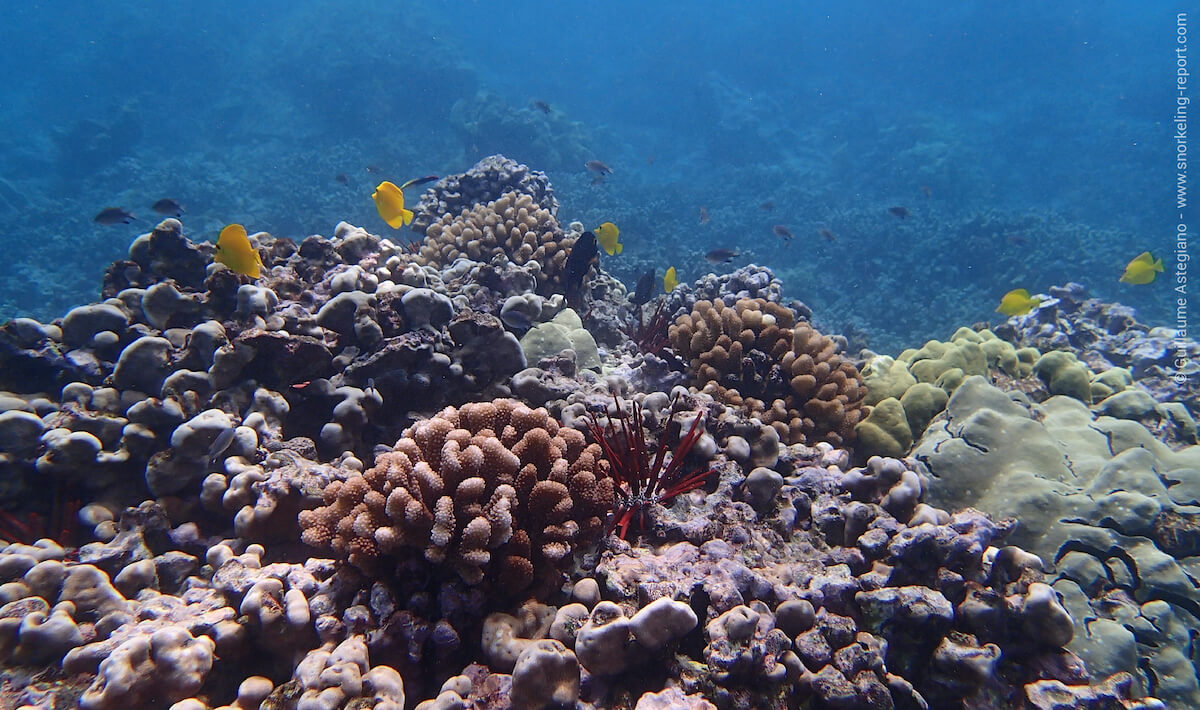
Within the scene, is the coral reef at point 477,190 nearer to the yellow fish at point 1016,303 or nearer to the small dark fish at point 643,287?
the small dark fish at point 643,287

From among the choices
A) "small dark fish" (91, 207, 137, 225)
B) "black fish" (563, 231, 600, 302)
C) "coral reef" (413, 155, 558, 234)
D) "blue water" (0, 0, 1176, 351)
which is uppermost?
"blue water" (0, 0, 1176, 351)

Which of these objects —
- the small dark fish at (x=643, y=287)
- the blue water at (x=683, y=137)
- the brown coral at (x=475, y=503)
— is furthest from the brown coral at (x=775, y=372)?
the blue water at (x=683, y=137)

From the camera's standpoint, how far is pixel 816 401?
459 cm

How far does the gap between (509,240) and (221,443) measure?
4.83 m

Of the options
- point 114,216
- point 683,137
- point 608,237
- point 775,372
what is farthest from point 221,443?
point 683,137

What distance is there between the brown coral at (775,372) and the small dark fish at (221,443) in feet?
11.5

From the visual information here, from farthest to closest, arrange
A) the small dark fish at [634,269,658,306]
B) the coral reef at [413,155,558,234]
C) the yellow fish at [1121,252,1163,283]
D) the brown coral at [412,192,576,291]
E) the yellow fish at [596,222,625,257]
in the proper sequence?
1. the coral reef at [413,155,558,234]
2. the yellow fish at [1121,252,1163,283]
3. the small dark fish at [634,269,658,306]
4. the yellow fish at [596,222,625,257]
5. the brown coral at [412,192,576,291]

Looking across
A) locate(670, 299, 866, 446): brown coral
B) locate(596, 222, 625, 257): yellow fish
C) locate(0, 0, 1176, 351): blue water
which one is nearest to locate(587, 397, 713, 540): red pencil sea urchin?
locate(670, 299, 866, 446): brown coral

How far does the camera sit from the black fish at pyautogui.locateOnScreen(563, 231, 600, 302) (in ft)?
22.1

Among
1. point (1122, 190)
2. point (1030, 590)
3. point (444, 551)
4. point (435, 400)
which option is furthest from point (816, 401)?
point (1122, 190)

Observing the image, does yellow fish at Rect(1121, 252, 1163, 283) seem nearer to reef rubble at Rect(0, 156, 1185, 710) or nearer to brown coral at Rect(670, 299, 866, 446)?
reef rubble at Rect(0, 156, 1185, 710)

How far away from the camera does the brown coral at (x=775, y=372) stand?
4.56 metres

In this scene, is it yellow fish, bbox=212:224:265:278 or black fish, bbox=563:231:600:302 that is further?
black fish, bbox=563:231:600:302

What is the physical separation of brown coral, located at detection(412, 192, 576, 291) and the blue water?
975 cm
